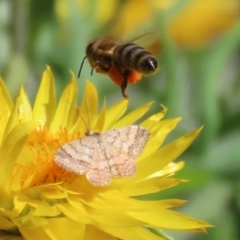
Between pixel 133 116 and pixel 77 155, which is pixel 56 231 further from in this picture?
pixel 133 116

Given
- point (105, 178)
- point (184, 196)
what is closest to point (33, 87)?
point (184, 196)

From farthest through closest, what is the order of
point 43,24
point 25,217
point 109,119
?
point 43,24 → point 109,119 → point 25,217

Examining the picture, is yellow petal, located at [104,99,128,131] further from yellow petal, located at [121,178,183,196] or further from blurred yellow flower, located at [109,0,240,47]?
blurred yellow flower, located at [109,0,240,47]

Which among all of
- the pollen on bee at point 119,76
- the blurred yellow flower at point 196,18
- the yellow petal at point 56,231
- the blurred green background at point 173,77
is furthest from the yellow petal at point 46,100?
the blurred yellow flower at point 196,18

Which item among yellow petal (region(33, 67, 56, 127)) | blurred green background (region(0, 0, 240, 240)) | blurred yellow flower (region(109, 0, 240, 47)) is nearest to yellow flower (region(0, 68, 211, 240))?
yellow petal (region(33, 67, 56, 127))

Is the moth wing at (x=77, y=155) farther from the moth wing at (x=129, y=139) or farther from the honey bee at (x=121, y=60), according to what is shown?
the honey bee at (x=121, y=60)

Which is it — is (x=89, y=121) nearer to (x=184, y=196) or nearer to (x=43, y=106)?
(x=43, y=106)

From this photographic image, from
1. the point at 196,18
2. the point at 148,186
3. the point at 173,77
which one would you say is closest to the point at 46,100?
the point at 148,186
